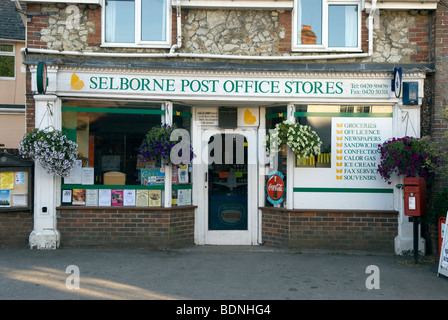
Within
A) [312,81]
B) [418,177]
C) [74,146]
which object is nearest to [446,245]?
[418,177]

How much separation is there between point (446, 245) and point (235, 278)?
329 centimetres

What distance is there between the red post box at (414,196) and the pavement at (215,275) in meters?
0.93

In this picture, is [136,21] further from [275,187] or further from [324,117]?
[275,187]

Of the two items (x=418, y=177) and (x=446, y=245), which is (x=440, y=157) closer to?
A: (x=418, y=177)

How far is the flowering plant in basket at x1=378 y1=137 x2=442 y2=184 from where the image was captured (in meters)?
8.52

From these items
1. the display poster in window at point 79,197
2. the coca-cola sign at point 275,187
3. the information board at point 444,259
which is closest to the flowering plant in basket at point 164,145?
the display poster in window at point 79,197

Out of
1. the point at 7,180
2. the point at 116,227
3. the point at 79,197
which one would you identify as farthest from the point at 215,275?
the point at 7,180

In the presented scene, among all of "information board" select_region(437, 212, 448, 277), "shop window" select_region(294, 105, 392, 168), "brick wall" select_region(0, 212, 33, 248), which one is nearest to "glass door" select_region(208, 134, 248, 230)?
"shop window" select_region(294, 105, 392, 168)

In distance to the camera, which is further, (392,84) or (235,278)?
(392,84)

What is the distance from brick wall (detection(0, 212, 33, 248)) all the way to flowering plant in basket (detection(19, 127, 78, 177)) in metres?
1.10

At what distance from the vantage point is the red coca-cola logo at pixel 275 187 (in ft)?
30.9

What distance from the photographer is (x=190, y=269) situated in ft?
25.0

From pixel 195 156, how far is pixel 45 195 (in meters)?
2.94

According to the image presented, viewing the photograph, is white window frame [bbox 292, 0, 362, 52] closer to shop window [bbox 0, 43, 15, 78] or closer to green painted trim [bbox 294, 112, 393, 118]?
green painted trim [bbox 294, 112, 393, 118]
